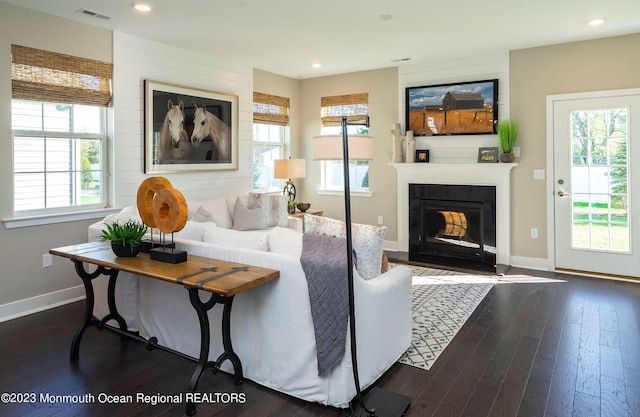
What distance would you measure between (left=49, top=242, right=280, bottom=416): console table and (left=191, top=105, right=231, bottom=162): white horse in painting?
2.53 metres

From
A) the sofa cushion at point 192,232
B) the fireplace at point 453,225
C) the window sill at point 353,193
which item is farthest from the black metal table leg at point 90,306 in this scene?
the window sill at point 353,193

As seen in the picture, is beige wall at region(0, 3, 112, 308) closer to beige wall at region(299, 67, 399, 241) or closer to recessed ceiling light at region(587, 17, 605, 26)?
beige wall at region(299, 67, 399, 241)

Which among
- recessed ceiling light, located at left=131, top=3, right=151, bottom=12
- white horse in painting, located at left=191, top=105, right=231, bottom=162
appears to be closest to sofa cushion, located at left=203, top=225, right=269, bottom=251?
recessed ceiling light, located at left=131, top=3, right=151, bottom=12

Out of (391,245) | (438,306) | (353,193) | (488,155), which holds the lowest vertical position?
(438,306)

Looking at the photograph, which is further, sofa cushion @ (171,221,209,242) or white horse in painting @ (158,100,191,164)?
white horse in painting @ (158,100,191,164)

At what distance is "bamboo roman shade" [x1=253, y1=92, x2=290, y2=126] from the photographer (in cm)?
633

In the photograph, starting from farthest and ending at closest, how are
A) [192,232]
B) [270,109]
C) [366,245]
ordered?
[270,109] → [192,232] → [366,245]

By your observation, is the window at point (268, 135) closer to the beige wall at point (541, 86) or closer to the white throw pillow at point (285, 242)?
the beige wall at point (541, 86)

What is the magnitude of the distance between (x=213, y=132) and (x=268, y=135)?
50.9 inches

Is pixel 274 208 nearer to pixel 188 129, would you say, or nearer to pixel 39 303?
pixel 188 129

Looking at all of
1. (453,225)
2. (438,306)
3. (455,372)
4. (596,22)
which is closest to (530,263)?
(453,225)

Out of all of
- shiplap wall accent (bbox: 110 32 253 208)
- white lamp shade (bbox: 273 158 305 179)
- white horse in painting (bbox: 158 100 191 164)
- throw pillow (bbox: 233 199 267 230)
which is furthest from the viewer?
white lamp shade (bbox: 273 158 305 179)

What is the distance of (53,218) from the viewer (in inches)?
160

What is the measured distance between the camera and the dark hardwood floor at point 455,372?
237 cm
